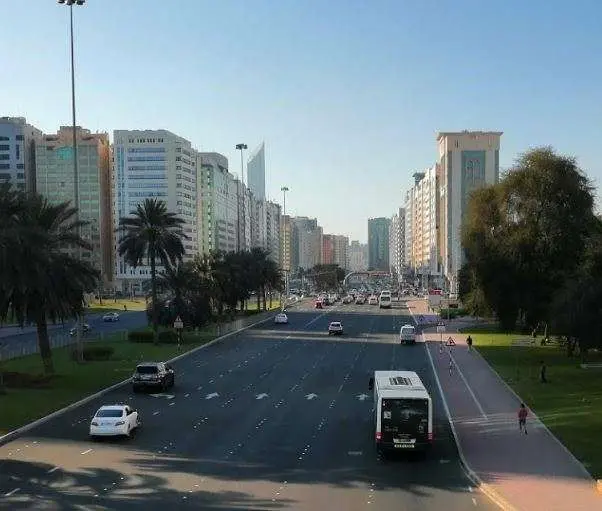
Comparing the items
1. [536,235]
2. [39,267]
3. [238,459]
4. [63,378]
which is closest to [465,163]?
[536,235]

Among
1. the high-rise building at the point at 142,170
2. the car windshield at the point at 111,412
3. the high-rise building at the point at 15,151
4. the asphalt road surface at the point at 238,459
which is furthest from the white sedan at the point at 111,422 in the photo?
the high-rise building at the point at 15,151

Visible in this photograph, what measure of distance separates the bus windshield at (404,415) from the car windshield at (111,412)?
9015 millimetres

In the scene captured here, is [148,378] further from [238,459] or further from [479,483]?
[479,483]

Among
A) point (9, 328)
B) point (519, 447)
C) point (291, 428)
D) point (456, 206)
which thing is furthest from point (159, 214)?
point (456, 206)

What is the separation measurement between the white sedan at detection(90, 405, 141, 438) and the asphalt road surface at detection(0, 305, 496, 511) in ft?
1.38

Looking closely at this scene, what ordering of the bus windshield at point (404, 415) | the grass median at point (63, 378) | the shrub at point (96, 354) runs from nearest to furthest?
the bus windshield at point (404, 415), the grass median at point (63, 378), the shrub at point (96, 354)

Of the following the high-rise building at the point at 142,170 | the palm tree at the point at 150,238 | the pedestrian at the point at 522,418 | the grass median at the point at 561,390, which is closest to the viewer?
the grass median at the point at 561,390

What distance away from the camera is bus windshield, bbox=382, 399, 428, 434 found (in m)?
21.5

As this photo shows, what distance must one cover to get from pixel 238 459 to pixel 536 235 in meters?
40.9

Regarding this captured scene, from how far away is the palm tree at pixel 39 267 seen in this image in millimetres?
34062

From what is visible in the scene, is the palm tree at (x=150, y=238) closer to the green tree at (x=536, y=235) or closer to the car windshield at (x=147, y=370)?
the car windshield at (x=147, y=370)

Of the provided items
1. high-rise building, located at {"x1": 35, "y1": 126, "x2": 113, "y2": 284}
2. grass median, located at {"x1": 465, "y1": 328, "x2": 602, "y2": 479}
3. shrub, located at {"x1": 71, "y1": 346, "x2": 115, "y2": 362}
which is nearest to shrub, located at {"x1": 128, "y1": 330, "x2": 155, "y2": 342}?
shrub, located at {"x1": 71, "y1": 346, "x2": 115, "y2": 362}

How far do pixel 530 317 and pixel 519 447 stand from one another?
35890mm

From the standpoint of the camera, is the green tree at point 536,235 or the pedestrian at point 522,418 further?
the green tree at point 536,235
